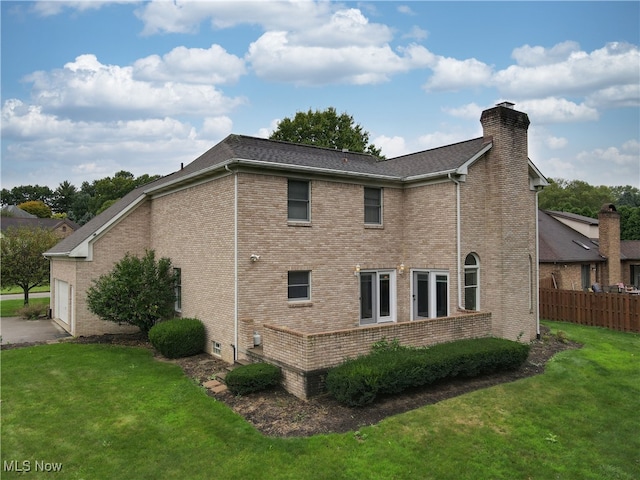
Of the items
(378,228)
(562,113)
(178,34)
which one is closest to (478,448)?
(378,228)

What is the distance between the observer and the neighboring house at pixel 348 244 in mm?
12102

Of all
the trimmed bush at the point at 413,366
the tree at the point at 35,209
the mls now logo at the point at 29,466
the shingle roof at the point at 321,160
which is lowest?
the mls now logo at the point at 29,466

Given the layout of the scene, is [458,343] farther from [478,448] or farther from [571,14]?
[571,14]

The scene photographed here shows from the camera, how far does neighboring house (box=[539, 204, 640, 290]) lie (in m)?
22.8

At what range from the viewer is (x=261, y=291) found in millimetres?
12172

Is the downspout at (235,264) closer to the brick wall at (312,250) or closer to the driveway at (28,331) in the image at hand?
the brick wall at (312,250)

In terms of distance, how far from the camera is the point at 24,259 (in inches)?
896

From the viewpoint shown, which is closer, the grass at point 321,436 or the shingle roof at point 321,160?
the grass at point 321,436

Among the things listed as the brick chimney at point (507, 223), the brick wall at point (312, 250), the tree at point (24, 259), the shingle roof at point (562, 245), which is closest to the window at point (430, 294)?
the brick wall at point (312, 250)

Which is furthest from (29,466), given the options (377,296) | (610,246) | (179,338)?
(610,246)

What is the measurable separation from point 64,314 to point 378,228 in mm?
14696

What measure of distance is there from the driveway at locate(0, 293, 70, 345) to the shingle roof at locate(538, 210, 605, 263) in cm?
2376

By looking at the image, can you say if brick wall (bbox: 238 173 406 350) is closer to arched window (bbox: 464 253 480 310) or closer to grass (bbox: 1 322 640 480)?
arched window (bbox: 464 253 480 310)

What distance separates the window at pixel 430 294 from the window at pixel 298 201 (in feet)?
15.6
